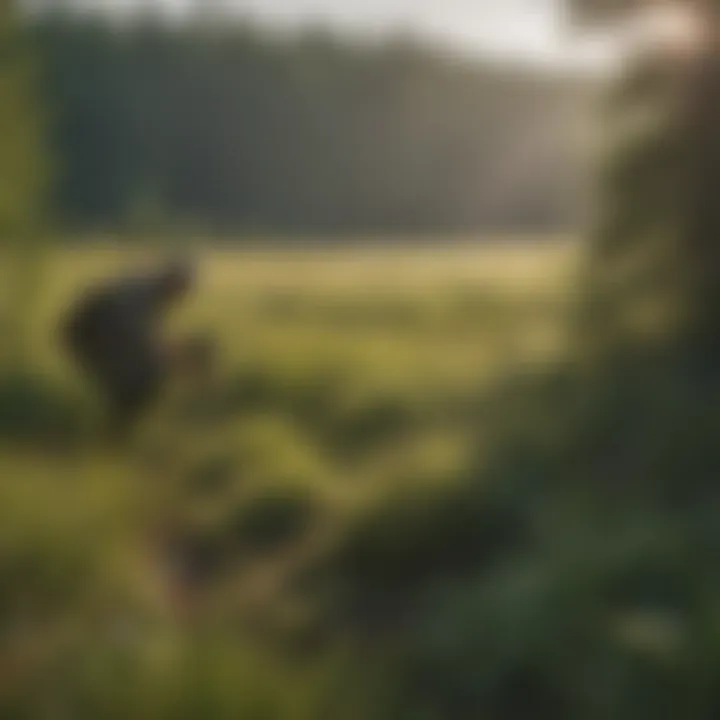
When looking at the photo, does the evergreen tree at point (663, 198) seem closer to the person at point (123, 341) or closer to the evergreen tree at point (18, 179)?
the person at point (123, 341)

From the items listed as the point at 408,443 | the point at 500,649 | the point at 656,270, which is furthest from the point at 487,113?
the point at 500,649

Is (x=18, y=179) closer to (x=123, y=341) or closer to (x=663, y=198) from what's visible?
(x=123, y=341)

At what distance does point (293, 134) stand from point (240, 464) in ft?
7.01

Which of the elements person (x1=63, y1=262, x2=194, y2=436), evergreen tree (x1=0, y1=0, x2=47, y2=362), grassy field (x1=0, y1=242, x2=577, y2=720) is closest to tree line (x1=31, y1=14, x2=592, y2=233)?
evergreen tree (x1=0, y1=0, x2=47, y2=362)

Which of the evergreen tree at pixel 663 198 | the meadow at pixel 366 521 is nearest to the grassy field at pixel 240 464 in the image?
the meadow at pixel 366 521

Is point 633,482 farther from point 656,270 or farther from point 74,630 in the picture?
point 74,630

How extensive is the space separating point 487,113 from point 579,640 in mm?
3393

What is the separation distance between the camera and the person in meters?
4.02

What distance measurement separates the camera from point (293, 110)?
5.64 m

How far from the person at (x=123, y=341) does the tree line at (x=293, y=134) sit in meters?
0.63

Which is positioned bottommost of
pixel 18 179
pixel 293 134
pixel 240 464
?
pixel 240 464

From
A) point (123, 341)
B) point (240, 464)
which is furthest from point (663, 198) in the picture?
point (123, 341)

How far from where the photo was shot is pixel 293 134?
18.1 feet

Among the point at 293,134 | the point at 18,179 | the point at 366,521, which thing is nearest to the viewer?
the point at 366,521
